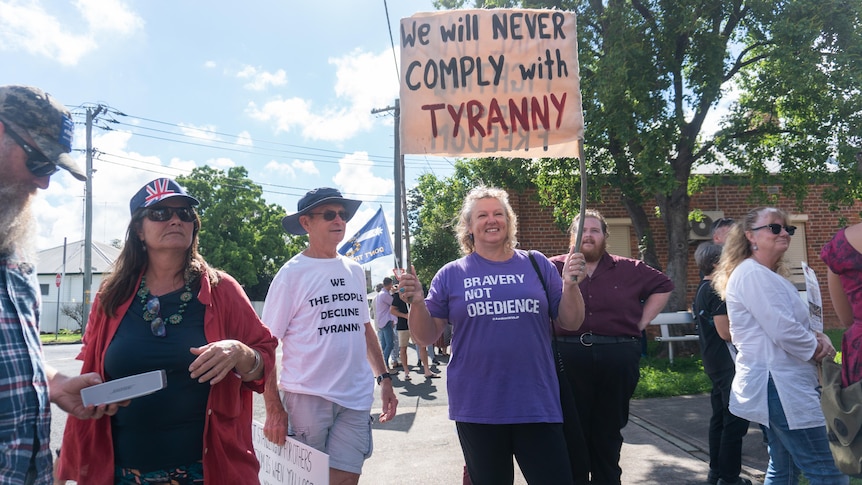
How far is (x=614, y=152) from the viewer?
11508mm

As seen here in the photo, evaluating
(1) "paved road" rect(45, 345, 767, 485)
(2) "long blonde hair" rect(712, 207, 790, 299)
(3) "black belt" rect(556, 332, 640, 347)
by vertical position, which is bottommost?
(1) "paved road" rect(45, 345, 767, 485)

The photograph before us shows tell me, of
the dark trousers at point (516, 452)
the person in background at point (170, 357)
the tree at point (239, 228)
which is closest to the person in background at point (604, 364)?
the dark trousers at point (516, 452)

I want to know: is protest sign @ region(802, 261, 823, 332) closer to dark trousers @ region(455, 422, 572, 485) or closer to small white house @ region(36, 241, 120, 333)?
dark trousers @ region(455, 422, 572, 485)

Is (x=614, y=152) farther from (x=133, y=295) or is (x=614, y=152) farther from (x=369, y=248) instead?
(x=133, y=295)

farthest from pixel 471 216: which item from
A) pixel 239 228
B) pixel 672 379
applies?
pixel 239 228

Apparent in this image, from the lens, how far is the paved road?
4914 mm

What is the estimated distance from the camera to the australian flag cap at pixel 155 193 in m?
2.56

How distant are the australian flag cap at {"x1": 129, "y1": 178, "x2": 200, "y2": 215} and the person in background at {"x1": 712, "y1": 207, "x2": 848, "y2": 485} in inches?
121

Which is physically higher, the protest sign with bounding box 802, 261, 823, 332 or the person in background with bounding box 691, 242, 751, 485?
the protest sign with bounding box 802, 261, 823, 332

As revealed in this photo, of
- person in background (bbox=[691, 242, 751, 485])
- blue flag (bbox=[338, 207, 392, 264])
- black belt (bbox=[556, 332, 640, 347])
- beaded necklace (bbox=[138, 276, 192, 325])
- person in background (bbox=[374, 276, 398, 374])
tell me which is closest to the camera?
beaded necklace (bbox=[138, 276, 192, 325])

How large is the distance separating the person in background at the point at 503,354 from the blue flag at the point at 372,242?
30.5ft

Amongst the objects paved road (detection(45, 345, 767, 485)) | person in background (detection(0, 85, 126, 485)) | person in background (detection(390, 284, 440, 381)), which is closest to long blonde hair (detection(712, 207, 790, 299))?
paved road (detection(45, 345, 767, 485))

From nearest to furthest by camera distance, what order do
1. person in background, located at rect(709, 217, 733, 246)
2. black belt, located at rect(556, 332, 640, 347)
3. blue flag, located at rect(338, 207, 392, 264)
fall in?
black belt, located at rect(556, 332, 640, 347) → person in background, located at rect(709, 217, 733, 246) → blue flag, located at rect(338, 207, 392, 264)

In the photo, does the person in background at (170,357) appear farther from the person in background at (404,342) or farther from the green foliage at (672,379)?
the person in background at (404,342)
